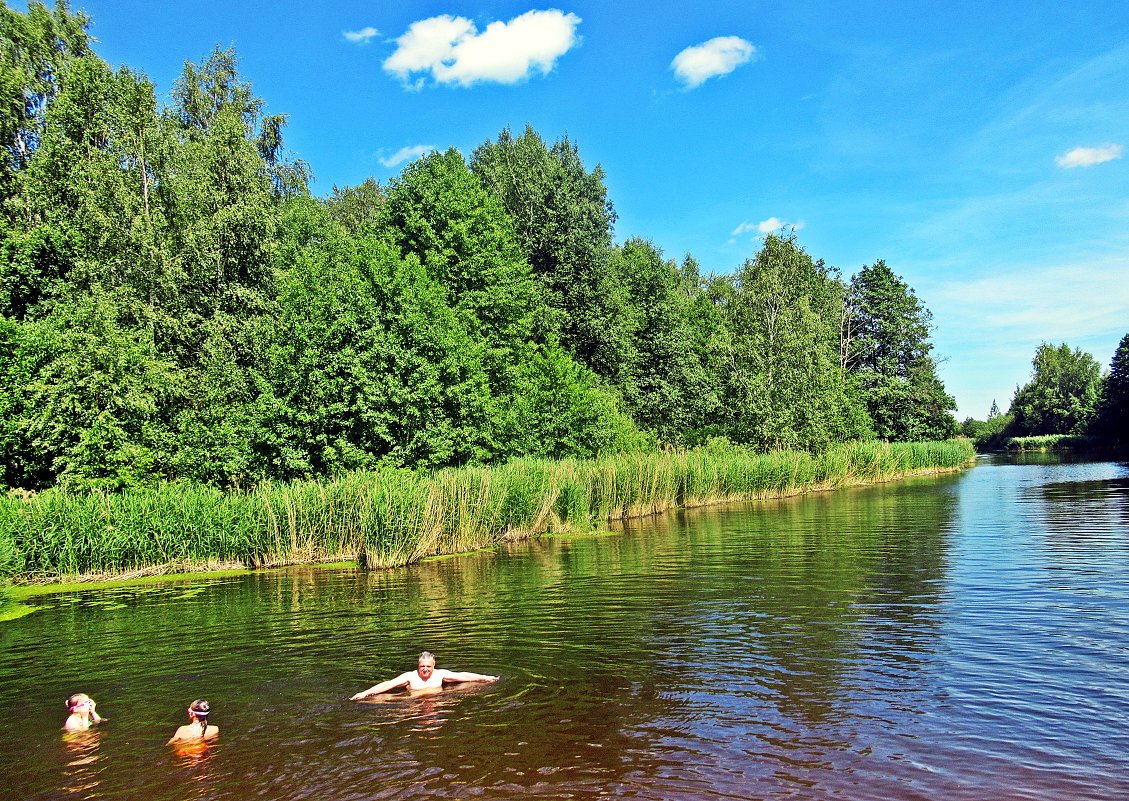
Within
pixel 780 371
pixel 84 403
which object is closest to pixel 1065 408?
pixel 780 371

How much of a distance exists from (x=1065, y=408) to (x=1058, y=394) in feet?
16.3

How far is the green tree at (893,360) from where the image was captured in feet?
234

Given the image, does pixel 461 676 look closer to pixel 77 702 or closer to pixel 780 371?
pixel 77 702

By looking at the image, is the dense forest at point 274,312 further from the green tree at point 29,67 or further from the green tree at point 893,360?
the green tree at point 893,360

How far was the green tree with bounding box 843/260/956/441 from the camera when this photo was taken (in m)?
71.2

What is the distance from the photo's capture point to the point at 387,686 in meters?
11.5

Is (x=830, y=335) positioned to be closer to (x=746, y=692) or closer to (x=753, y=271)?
(x=753, y=271)

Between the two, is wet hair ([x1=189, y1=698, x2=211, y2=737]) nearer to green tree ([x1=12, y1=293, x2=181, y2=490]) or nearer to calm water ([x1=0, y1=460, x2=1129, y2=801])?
calm water ([x1=0, y1=460, x2=1129, y2=801])

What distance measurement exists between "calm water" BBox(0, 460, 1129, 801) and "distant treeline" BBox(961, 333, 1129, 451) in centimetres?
9046

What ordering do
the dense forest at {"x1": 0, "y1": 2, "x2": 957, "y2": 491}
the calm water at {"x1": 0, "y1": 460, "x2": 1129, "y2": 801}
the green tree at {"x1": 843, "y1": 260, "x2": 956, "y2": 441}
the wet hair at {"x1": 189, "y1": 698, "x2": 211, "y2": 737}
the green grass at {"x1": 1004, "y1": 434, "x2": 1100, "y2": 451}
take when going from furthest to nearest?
the green grass at {"x1": 1004, "y1": 434, "x2": 1100, "y2": 451} → the green tree at {"x1": 843, "y1": 260, "x2": 956, "y2": 441} → the dense forest at {"x1": 0, "y1": 2, "x2": 957, "y2": 491} → the wet hair at {"x1": 189, "y1": 698, "x2": 211, "y2": 737} → the calm water at {"x1": 0, "y1": 460, "x2": 1129, "y2": 801}

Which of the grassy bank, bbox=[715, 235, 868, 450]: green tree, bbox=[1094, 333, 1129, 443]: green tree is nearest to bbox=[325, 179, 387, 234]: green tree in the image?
bbox=[715, 235, 868, 450]: green tree

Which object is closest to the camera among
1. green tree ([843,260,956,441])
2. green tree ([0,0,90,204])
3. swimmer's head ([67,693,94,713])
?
swimmer's head ([67,693,94,713])

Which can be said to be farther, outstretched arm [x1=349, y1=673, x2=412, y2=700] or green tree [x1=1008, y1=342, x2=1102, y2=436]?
green tree [x1=1008, y1=342, x2=1102, y2=436]

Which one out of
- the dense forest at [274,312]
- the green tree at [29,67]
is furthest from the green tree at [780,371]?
the green tree at [29,67]
